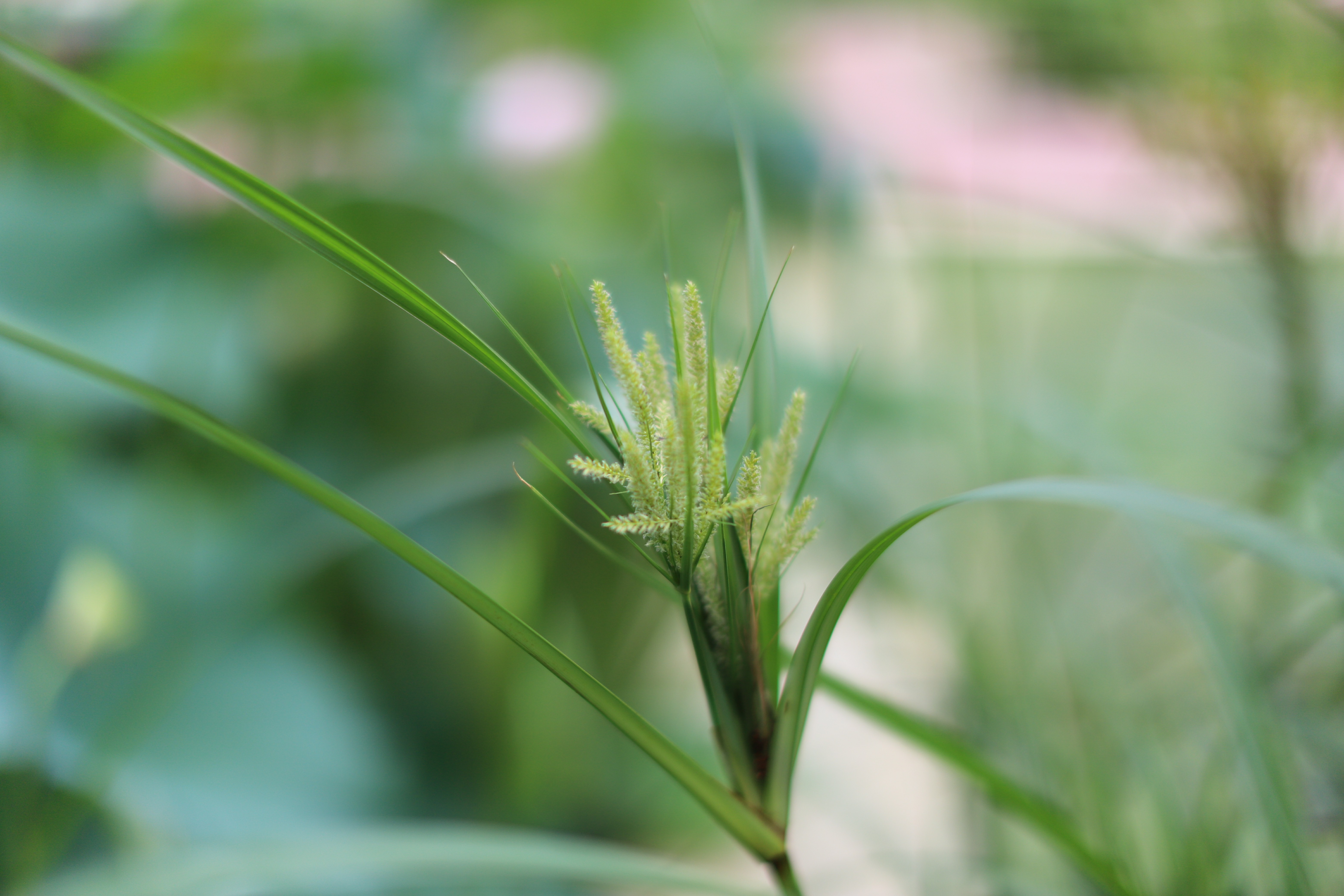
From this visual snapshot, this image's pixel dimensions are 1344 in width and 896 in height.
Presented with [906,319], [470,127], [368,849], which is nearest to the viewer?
[368,849]

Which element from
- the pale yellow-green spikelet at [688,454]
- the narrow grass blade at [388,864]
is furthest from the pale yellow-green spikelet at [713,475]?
the narrow grass blade at [388,864]

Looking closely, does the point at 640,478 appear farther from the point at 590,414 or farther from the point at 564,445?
the point at 564,445

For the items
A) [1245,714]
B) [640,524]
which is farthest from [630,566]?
[1245,714]

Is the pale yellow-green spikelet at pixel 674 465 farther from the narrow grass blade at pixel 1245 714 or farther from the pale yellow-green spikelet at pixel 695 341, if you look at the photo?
the narrow grass blade at pixel 1245 714

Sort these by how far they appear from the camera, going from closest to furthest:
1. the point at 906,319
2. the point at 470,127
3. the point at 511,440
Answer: the point at 511,440
the point at 470,127
the point at 906,319

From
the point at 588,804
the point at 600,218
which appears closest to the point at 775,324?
the point at 600,218

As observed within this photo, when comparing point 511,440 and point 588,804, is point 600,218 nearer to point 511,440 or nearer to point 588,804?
point 511,440
